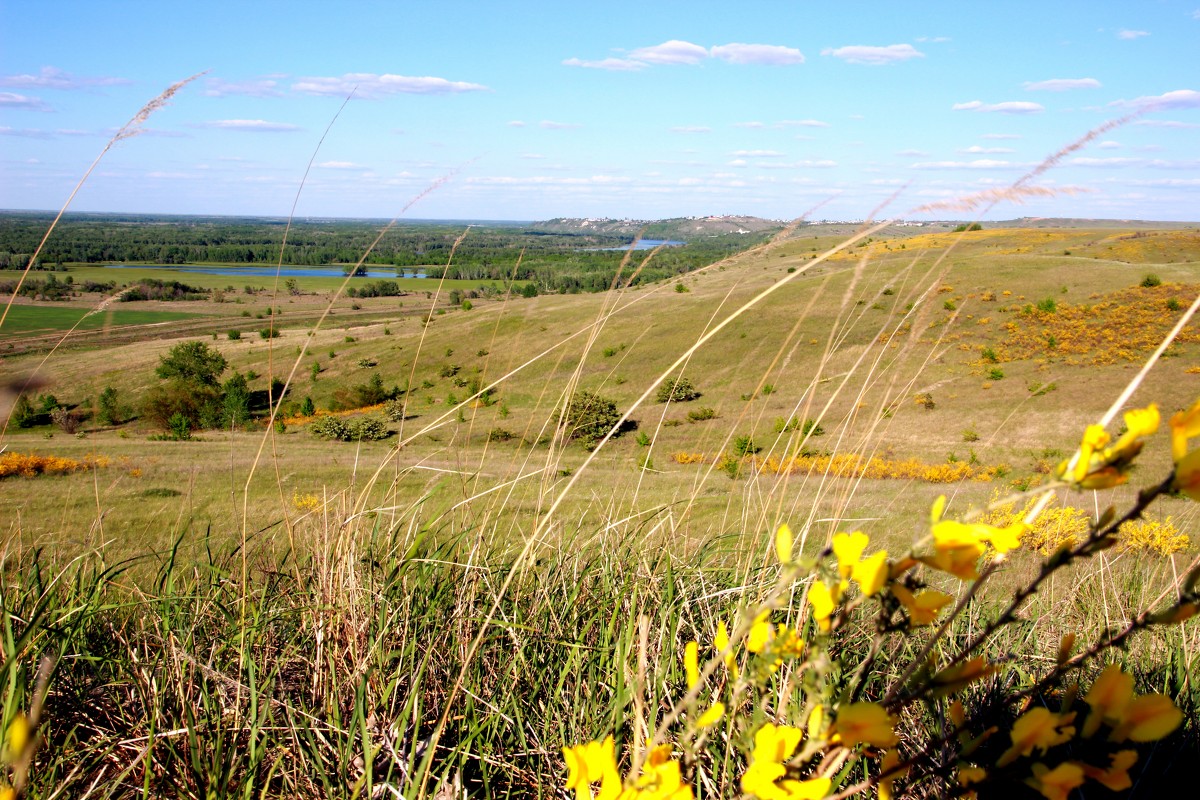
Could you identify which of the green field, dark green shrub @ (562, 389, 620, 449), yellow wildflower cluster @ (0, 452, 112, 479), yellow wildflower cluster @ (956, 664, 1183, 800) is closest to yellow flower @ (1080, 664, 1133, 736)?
yellow wildflower cluster @ (956, 664, 1183, 800)

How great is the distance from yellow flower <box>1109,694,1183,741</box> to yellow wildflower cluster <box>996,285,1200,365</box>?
91.6ft

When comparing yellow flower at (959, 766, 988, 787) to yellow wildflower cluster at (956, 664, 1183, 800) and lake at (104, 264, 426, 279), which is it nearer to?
yellow wildflower cluster at (956, 664, 1183, 800)

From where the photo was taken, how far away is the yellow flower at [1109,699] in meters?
0.57

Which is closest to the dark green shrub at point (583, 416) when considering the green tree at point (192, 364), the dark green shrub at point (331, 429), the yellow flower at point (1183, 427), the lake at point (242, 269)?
the lake at point (242, 269)

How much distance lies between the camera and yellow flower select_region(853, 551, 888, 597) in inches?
20.9

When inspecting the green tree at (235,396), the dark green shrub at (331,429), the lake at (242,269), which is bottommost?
the dark green shrub at (331,429)

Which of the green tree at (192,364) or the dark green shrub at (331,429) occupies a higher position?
the green tree at (192,364)

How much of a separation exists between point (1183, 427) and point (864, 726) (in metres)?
0.32

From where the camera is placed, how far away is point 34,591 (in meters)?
1.75

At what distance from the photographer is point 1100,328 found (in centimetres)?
2753

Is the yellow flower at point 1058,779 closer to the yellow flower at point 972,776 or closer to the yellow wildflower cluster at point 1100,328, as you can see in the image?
the yellow flower at point 972,776

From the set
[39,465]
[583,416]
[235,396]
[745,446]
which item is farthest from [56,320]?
[235,396]

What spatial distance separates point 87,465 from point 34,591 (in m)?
19.9

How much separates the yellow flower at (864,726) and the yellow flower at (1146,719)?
166mm
